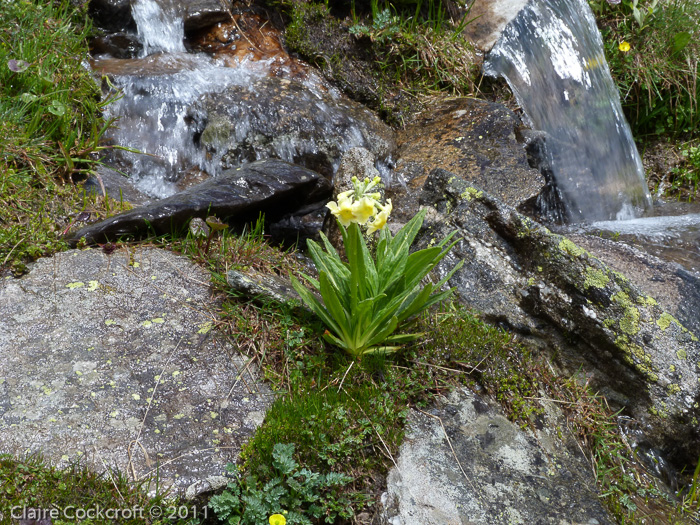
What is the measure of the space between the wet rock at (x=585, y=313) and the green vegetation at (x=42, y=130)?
2683mm

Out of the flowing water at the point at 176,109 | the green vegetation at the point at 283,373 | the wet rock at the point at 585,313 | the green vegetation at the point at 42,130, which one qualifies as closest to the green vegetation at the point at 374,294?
the green vegetation at the point at 283,373

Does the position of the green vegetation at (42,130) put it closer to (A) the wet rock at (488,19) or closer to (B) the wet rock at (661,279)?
(B) the wet rock at (661,279)

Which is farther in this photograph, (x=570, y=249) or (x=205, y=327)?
(x=570, y=249)

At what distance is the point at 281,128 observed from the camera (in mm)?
5879

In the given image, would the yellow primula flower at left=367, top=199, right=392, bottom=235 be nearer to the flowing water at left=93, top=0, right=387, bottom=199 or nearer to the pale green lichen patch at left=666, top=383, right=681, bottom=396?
the pale green lichen patch at left=666, top=383, right=681, bottom=396

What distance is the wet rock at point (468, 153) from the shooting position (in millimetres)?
5422

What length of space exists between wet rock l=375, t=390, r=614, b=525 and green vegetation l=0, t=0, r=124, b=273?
254 cm

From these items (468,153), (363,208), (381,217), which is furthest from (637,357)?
(468,153)

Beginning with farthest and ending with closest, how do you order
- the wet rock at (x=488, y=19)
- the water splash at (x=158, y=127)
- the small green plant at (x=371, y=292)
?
the wet rock at (x=488, y=19)
the water splash at (x=158, y=127)
the small green plant at (x=371, y=292)

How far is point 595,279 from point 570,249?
0.24 metres

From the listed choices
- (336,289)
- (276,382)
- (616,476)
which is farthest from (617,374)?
(276,382)

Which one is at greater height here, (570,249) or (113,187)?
(570,249)

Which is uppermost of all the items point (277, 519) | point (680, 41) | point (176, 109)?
point (680, 41)

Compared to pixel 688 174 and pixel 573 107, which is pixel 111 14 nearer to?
pixel 573 107
